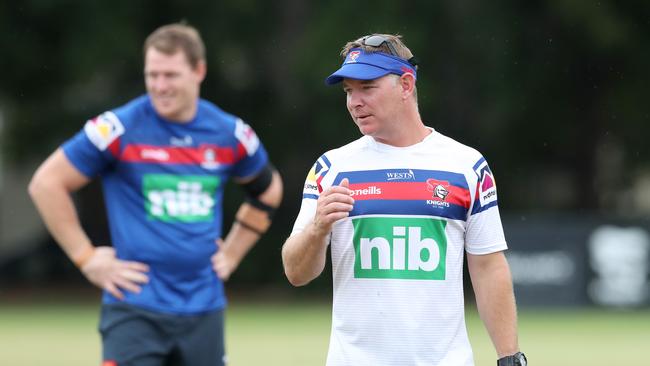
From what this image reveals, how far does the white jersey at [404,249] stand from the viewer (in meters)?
5.04

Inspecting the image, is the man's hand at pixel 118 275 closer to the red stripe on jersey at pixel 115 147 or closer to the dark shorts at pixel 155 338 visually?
the dark shorts at pixel 155 338

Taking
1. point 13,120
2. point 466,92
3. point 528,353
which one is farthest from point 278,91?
point 528,353

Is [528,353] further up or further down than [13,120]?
further down

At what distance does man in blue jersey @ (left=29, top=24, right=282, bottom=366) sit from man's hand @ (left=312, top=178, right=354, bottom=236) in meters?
1.83

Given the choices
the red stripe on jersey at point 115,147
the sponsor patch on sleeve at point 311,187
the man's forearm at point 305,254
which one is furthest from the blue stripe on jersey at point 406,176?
the red stripe on jersey at point 115,147

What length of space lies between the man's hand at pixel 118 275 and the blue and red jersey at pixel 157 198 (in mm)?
37

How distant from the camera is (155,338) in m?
6.37

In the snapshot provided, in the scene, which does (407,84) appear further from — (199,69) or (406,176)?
(199,69)

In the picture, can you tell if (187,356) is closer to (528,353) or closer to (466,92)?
(528,353)

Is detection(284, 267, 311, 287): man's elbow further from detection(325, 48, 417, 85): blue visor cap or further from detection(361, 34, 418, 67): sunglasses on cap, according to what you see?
detection(361, 34, 418, 67): sunglasses on cap

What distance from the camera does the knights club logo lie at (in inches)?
199

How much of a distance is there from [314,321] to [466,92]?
7.72 m

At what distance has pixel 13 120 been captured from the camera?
86.3ft

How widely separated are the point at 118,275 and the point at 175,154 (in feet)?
2.39
